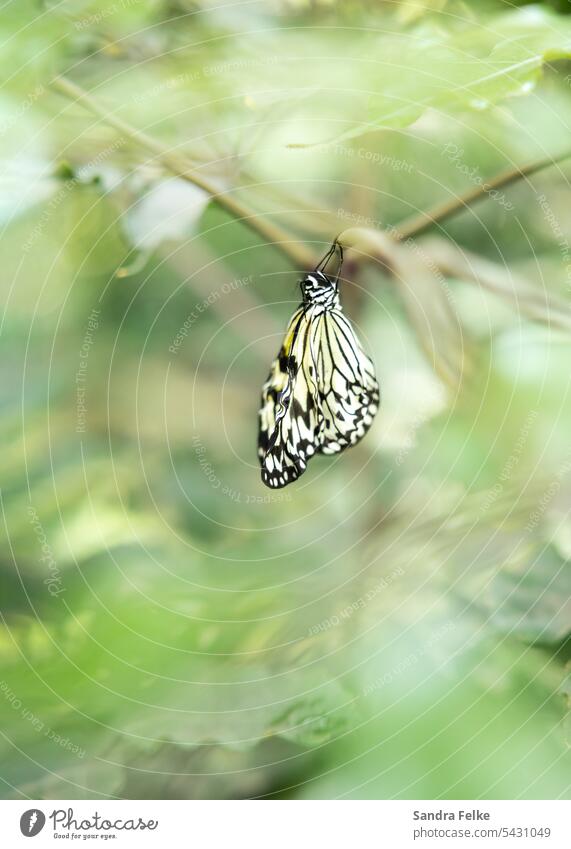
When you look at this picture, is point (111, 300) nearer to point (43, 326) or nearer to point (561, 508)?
point (43, 326)

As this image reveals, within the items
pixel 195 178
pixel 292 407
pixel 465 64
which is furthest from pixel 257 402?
pixel 465 64
